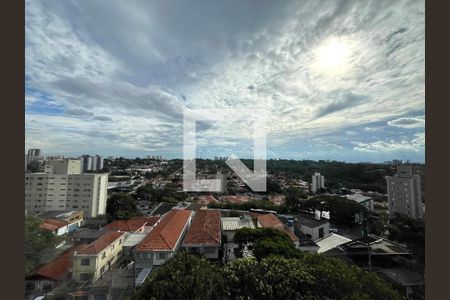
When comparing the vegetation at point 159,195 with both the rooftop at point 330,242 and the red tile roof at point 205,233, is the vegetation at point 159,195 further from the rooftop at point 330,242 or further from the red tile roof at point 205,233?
the rooftop at point 330,242

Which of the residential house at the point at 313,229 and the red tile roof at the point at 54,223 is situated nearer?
the red tile roof at the point at 54,223

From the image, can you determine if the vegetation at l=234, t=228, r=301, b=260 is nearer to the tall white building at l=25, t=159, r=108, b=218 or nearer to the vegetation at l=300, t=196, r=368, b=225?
Result: the vegetation at l=300, t=196, r=368, b=225

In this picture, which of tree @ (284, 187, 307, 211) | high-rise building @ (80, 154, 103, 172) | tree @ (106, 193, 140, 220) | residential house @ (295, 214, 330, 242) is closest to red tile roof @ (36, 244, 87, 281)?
tree @ (106, 193, 140, 220)

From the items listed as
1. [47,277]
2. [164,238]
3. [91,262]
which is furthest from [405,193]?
[47,277]

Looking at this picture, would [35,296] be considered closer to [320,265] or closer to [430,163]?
[320,265]

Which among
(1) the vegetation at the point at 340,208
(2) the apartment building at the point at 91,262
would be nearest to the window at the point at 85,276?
(2) the apartment building at the point at 91,262

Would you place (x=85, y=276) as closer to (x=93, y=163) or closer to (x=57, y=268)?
(x=57, y=268)

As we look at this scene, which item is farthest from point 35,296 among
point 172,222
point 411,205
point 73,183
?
point 411,205
